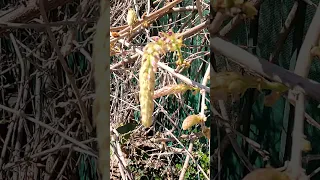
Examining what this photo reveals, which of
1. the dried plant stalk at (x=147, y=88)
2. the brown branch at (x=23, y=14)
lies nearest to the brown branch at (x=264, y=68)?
the brown branch at (x=23, y=14)

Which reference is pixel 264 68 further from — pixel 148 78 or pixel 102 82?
pixel 148 78

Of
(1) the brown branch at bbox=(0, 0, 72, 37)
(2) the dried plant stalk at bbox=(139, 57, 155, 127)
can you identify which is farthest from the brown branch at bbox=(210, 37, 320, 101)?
(2) the dried plant stalk at bbox=(139, 57, 155, 127)

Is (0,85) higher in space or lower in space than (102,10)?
lower

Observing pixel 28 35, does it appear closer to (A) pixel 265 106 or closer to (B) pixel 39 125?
(B) pixel 39 125

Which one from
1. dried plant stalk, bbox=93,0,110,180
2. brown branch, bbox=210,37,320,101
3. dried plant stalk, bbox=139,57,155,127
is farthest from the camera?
dried plant stalk, bbox=139,57,155,127

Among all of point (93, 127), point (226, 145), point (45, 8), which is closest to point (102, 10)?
point (45, 8)

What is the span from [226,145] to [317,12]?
27cm

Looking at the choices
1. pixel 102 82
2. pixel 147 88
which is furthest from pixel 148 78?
pixel 102 82

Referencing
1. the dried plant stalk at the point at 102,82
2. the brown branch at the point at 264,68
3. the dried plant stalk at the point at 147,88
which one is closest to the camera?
the brown branch at the point at 264,68

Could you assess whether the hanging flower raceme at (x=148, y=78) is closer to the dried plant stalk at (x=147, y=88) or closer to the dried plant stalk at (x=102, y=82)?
the dried plant stalk at (x=147, y=88)

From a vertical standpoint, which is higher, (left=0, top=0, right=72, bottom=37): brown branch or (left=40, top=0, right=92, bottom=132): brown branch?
(left=0, top=0, right=72, bottom=37): brown branch

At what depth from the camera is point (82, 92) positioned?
959mm

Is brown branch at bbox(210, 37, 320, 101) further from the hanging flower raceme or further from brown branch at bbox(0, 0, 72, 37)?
the hanging flower raceme

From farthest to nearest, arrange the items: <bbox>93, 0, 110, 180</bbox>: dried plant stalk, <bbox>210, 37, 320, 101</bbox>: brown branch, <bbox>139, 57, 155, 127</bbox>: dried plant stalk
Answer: <bbox>139, 57, 155, 127</bbox>: dried plant stalk
<bbox>93, 0, 110, 180</bbox>: dried plant stalk
<bbox>210, 37, 320, 101</bbox>: brown branch
